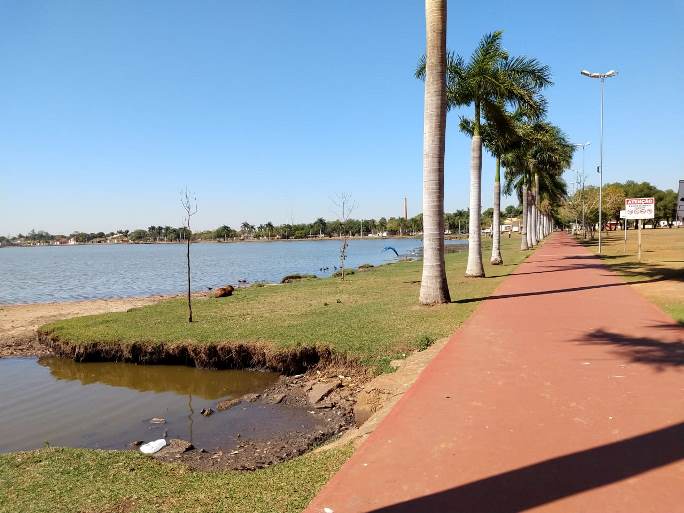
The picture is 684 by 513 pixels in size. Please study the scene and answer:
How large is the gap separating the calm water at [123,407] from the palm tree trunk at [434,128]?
5.51 metres

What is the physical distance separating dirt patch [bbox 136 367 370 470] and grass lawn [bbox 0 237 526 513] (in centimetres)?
55

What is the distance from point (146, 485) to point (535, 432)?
361 centimetres

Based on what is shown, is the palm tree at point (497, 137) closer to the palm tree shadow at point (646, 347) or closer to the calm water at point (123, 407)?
the palm tree shadow at point (646, 347)

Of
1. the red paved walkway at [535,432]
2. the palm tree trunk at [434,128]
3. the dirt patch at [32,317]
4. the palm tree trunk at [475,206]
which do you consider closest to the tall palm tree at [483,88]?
the palm tree trunk at [475,206]

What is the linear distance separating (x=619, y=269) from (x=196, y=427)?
60.3 feet

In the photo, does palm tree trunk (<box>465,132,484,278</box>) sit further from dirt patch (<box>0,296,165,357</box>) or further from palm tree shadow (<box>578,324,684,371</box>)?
dirt patch (<box>0,296,165,357</box>)

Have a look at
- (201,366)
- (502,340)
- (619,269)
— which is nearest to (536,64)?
(619,269)

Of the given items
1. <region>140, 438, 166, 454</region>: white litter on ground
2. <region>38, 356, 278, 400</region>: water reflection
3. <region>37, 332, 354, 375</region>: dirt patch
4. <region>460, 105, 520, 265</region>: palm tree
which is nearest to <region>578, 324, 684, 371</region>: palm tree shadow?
<region>37, 332, 354, 375</region>: dirt patch

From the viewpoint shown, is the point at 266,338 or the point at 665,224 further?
the point at 665,224

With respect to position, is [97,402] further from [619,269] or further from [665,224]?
[665,224]

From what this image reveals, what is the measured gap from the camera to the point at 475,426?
487cm

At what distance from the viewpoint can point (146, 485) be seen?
460cm

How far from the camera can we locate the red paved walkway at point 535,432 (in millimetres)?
3568

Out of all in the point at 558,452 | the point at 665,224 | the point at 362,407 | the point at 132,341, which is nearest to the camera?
the point at 558,452
